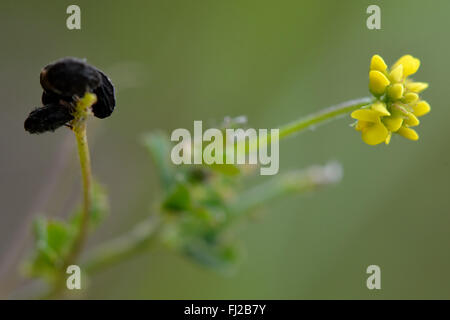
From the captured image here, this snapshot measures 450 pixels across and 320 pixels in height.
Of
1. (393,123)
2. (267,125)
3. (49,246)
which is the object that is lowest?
(49,246)

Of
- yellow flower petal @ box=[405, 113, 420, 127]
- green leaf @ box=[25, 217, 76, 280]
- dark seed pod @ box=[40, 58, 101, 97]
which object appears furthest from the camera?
green leaf @ box=[25, 217, 76, 280]

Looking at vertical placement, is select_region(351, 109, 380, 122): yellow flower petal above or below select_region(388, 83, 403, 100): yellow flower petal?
below

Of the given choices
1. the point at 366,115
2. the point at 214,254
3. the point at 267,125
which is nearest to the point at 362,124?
the point at 366,115

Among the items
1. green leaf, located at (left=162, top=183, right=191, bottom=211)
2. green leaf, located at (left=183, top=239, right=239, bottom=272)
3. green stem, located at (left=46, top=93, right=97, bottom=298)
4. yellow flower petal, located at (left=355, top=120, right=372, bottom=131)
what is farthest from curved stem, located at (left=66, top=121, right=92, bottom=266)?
yellow flower petal, located at (left=355, top=120, right=372, bottom=131)

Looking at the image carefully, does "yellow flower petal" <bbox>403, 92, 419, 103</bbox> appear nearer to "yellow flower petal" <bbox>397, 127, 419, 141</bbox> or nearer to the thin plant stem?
"yellow flower petal" <bbox>397, 127, 419, 141</bbox>

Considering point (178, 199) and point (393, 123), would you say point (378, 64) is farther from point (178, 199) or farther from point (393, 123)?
point (178, 199)

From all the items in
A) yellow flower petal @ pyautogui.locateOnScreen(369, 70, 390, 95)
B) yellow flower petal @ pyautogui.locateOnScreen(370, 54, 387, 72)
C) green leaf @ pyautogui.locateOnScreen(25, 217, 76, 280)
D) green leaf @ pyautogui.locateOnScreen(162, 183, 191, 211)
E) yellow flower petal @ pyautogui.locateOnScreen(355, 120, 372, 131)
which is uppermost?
yellow flower petal @ pyautogui.locateOnScreen(370, 54, 387, 72)
